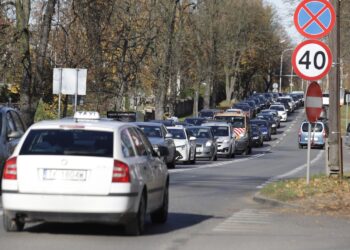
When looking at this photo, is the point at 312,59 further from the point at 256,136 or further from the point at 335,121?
the point at 256,136

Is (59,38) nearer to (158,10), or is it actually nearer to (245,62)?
(158,10)

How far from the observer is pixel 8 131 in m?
17.1

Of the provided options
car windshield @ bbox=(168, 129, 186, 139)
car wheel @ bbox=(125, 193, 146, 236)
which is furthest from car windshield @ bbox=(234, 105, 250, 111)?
car wheel @ bbox=(125, 193, 146, 236)

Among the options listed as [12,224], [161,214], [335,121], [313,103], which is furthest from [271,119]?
[12,224]

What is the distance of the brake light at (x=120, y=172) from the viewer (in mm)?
11211

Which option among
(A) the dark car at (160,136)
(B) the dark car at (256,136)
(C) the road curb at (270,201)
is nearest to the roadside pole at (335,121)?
(C) the road curb at (270,201)

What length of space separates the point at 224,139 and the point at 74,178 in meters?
34.4

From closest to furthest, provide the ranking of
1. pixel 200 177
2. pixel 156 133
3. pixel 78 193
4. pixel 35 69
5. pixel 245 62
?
pixel 78 193
pixel 200 177
pixel 156 133
pixel 35 69
pixel 245 62

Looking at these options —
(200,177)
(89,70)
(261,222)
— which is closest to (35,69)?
(89,70)

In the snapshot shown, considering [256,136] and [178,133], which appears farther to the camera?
[256,136]

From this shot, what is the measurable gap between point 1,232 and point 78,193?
153 centimetres

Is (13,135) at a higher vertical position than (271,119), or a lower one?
lower

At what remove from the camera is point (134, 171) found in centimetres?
1154

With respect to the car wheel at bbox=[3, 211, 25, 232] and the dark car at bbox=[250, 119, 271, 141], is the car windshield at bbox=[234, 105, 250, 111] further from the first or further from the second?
the car wheel at bbox=[3, 211, 25, 232]
